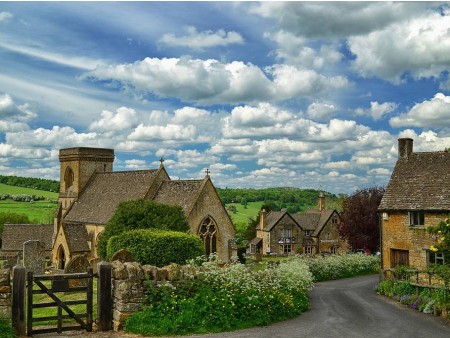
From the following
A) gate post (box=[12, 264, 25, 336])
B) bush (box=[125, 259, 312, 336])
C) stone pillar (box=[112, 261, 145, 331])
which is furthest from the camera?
stone pillar (box=[112, 261, 145, 331])

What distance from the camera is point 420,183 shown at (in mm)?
32062

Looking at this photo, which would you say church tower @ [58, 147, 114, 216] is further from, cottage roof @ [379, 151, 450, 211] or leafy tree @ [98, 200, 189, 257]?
cottage roof @ [379, 151, 450, 211]

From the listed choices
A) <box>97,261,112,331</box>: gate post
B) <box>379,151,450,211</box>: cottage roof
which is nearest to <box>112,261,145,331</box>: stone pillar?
<box>97,261,112,331</box>: gate post

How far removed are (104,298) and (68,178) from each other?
46554mm

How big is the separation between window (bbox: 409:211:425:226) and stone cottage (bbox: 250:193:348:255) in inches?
2218

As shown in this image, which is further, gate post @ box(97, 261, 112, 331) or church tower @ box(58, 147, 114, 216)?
church tower @ box(58, 147, 114, 216)

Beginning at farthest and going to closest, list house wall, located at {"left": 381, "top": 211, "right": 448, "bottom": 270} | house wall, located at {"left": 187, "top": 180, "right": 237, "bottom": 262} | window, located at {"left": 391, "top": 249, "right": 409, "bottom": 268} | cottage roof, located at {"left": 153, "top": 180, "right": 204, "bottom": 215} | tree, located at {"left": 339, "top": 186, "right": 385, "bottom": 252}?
1. tree, located at {"left": 339, "top": 186, "right": 385, "bottom": 252}
2. cottage roof, located at {"left": 153, "top": 180, "right": 204, "bottom": 215}
3. house wall, located at {"left": 187, "top": 180, "right": 237, "bottom": 262}
4. window, located at {"left": 391, "top": 249, "right": 409, "bottom": 268}
5. house wall, located at {"left": 381, "top": 211, "right": 448, "bottom": 270}

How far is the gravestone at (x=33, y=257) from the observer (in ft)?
123

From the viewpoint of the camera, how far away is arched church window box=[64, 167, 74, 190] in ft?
195

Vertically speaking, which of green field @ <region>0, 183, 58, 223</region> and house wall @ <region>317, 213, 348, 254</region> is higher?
green field @ <region>0, 183, 58, 223</region>

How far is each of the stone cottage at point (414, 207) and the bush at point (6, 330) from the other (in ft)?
78.5

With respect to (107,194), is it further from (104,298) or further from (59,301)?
(59,301)

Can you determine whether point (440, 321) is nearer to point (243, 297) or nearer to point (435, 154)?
point (243, 297)

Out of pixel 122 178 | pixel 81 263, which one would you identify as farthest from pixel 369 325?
pixel 122 178
